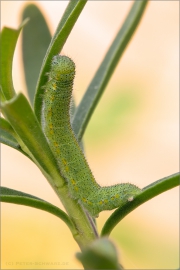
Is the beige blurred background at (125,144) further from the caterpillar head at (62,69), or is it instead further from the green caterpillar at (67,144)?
the caterpillar head at (62,69)

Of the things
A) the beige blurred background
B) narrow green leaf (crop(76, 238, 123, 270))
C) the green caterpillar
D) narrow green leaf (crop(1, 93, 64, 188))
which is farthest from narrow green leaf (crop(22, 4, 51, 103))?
the beige blurred background

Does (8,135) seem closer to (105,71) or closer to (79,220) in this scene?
(79,220)

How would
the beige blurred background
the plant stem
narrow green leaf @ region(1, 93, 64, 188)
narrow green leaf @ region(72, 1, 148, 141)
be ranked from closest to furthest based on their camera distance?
narrow green leaf @ region(1, 93, 64, 188)
the plant stem
narrow green leaf @ region(72, 1, 148, 141)
the beige blurred background

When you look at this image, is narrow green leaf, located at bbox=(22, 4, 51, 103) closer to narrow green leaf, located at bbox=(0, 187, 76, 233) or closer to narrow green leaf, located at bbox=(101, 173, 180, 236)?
narrow green leaf, located at bbox=(0, 187, 76, 233)

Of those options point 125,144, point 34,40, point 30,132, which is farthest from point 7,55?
point 125,144

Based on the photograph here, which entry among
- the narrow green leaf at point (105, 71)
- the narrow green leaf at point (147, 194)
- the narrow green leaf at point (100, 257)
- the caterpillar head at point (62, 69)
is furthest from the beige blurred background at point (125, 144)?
the narrow green leaf at point (100, 257)

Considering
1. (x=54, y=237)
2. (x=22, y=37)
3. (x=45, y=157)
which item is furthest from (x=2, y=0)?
(x=45, y=157)

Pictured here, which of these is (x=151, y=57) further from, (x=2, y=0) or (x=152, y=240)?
(x=152, y=240)
